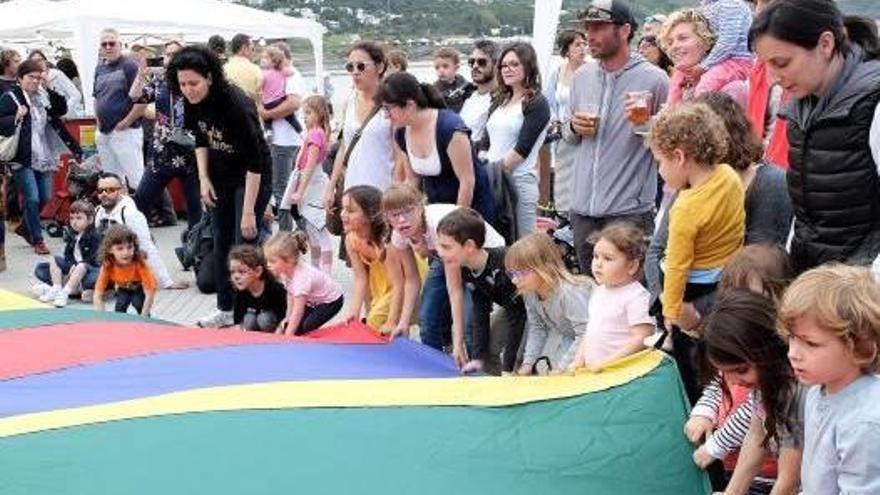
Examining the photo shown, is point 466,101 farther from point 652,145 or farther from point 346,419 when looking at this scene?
point 346,419

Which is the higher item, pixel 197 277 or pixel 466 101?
pixel 466 101

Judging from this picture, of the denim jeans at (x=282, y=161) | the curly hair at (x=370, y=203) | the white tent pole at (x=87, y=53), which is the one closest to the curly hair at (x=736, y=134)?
the curly hair at (x=370, y=203)

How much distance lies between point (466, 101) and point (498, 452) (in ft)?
15.4

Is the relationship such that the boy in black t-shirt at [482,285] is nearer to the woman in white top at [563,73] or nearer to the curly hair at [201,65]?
the curly hair at [201,65]

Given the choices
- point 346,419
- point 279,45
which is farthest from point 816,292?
point 279,45

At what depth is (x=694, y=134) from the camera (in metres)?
3.58

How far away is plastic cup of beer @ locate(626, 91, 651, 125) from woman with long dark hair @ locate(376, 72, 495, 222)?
2.86 ft

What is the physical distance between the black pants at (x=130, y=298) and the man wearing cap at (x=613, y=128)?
3.01 metres

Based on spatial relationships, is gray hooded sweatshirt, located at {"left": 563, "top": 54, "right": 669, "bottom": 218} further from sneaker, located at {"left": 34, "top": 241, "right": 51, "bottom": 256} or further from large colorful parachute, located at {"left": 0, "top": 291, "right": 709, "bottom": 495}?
sneaker, located at {"left": 34, "top": 241, "right": 51, "bottom": 256}

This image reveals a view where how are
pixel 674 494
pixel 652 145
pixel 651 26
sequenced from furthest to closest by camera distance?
pixel 651 26, pixel 652 145, pixel 674 494

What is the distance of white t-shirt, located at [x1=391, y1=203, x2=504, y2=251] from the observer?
496 centimetres

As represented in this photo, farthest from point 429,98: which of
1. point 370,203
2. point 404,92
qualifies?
point 370,203

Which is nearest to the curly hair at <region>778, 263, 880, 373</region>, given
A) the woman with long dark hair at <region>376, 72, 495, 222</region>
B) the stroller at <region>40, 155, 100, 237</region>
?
the woman with long dark hair at <region>376, 72, 495, 222</region>

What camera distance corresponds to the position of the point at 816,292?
2.43 m
